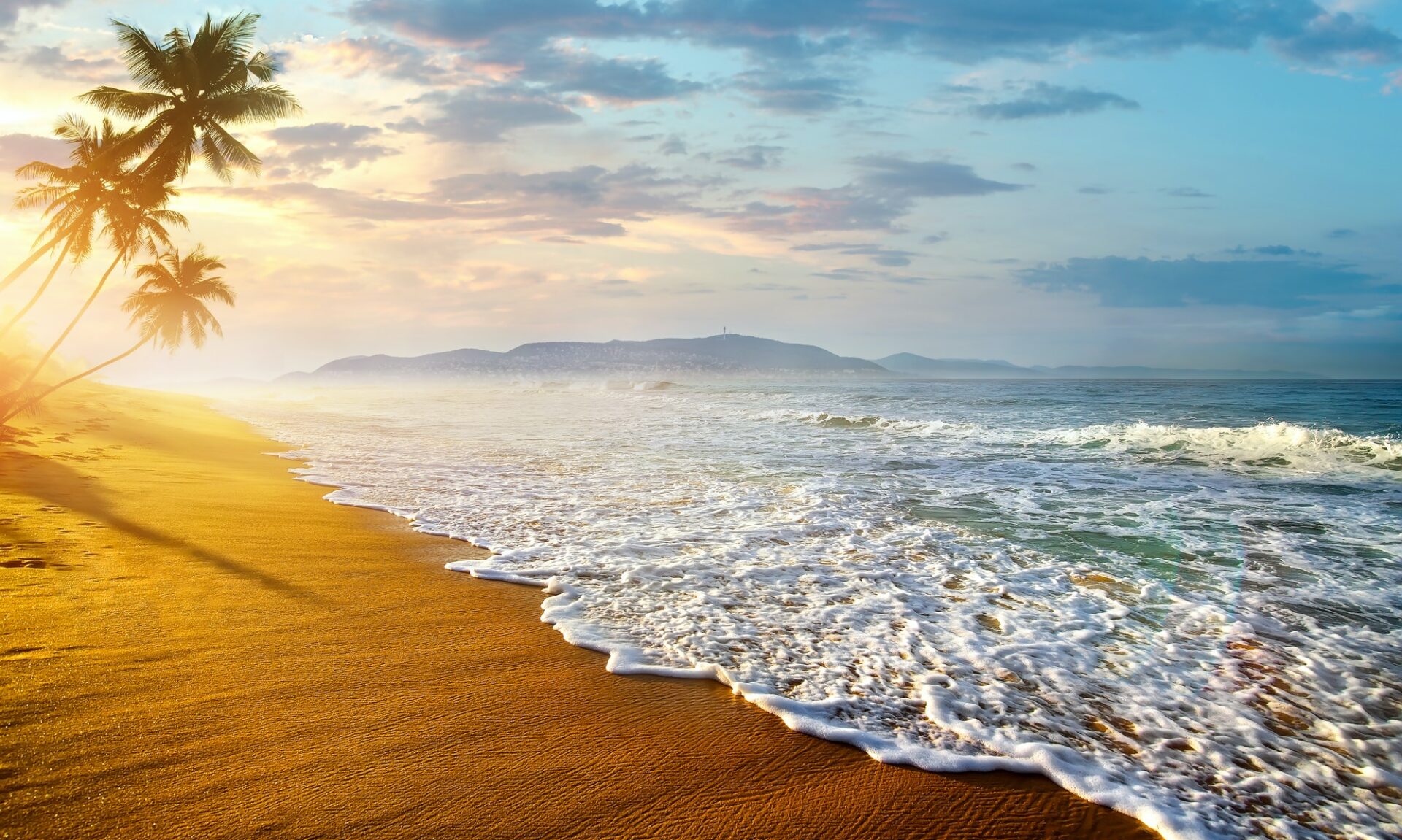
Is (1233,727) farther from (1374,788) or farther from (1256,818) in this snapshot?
(1256,818)

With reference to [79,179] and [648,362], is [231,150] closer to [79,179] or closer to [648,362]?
[79,179]

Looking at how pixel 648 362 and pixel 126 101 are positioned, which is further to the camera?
pixel 648 362

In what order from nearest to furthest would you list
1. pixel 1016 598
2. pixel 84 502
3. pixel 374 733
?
1. pixel 374 733
2. pixel 1016 598
3. pixel 84 502

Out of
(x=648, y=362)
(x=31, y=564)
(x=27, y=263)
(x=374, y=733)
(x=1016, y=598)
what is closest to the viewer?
(x=374, y=733)

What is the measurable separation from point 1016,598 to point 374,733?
4.28m

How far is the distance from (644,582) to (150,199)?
2412 cm

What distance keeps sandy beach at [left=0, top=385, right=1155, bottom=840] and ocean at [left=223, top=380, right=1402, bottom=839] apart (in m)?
0.31

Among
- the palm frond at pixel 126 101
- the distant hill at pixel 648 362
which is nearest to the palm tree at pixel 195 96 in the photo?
the palm frond at pixel 126 101

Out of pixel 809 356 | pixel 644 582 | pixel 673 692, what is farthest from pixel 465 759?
pixel 809 356

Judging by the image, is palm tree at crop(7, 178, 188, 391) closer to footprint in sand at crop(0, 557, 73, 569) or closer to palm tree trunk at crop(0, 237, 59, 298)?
palm tree trunk at crop(0, 237, 59, 298)

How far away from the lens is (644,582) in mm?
5441

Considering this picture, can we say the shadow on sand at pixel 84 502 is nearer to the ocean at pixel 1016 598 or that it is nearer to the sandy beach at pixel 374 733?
the sandy beach at pixel 374 733

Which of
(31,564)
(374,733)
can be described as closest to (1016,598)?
(374,733)

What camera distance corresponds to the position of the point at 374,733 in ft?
9.61
